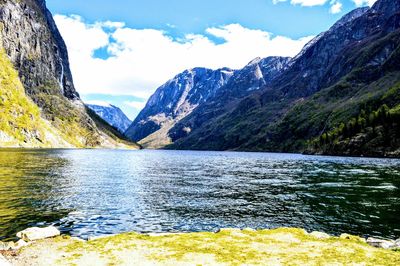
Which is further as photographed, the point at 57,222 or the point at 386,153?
the point at 386,153

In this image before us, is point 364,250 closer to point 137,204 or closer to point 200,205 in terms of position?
point 200,205

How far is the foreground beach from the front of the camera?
2070cm

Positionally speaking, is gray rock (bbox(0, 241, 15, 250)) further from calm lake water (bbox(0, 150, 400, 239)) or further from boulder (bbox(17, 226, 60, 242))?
calm lake water (bbox(0, 150, 400, 239))

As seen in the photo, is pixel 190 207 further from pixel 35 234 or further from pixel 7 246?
pixel 7 246

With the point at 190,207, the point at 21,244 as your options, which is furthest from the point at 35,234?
the point at 190,207

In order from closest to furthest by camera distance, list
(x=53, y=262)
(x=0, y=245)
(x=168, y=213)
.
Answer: (x=53, y=262)
(x=0, y=245)
(x=168, y=213)

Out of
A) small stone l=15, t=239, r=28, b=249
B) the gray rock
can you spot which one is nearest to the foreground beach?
small stone l=15, t=239, r=28, b=249

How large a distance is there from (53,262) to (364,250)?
1967 cm

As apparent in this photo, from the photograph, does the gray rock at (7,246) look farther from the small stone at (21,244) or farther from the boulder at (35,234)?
the boulder at (35,234)

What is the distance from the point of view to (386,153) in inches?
7643

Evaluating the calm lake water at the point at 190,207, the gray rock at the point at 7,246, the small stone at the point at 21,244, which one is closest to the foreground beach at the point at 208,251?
the small stone at the point at 21,244

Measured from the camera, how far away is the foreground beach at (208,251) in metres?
20.7

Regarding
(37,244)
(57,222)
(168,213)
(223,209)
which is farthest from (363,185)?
(37,244)

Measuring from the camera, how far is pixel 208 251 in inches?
907
